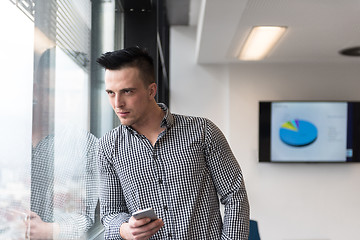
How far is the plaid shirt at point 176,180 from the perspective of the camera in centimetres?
169

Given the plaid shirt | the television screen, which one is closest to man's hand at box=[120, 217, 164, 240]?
the plaid shirt

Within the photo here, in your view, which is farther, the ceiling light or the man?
the ceiling light

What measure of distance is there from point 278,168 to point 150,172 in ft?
Result: 15.6

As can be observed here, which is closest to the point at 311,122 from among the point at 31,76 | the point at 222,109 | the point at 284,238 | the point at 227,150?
the point at 222,109

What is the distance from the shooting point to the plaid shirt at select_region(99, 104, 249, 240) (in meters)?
1.69

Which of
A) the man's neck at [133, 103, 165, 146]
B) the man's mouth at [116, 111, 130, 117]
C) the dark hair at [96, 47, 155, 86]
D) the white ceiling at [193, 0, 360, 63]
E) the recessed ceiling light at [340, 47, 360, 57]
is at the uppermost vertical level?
the white ceiling at [193, 0, 360, 63]

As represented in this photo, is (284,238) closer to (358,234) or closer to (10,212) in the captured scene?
(358,234)

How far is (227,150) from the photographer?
1.80 metres

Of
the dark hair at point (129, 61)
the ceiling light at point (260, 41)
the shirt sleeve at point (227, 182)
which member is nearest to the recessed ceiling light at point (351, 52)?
the ceiling light at point (260, 41)

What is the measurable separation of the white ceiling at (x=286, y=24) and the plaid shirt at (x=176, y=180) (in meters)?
1.87

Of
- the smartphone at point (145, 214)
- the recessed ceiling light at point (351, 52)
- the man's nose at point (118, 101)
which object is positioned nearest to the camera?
the smartphone at point (145, 214)

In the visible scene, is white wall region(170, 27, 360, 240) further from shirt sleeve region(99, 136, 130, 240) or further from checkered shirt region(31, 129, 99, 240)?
Answer: shirt sleeve region(99, 136, 130, 240)

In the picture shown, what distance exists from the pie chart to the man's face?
15.5ft

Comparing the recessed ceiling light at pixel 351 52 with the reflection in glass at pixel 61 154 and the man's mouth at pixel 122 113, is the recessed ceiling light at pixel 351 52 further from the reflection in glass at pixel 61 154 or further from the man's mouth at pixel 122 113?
the man's mouth at pixel 122 113
